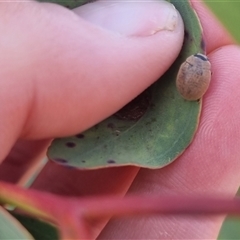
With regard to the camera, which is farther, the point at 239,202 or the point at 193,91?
the point at 193,91

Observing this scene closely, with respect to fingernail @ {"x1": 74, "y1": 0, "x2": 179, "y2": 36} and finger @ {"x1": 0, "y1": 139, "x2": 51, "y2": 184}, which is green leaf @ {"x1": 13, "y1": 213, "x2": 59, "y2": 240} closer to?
fingernail @ {"x1": 74, "y1": 0, "x2": 179, "y2": 36}

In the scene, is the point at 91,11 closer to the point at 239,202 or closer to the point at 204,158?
the point at 204,158

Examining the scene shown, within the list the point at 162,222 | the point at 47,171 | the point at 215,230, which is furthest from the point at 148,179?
the point at 47,171

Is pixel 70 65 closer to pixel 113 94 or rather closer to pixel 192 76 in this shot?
pixel 113 94

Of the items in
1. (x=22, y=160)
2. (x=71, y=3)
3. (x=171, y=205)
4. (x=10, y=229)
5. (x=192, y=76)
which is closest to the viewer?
(x=171, y=205)

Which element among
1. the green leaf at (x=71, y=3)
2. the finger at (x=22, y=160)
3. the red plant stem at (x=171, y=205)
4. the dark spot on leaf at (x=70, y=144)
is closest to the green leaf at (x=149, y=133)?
the dark spot on leaf at (x=70, y=144)

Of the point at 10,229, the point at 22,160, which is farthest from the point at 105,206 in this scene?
the point at 22,160
